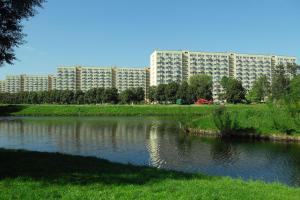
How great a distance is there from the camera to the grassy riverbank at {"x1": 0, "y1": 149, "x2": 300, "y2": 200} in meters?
13.4

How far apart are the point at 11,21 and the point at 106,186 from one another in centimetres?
1298

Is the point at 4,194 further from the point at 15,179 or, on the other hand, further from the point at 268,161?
the point at 268,161

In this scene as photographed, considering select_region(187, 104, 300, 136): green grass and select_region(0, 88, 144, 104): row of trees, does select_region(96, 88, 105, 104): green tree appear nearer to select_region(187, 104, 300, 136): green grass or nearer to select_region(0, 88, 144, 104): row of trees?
select_region(0, 88, 144, 104): row of trees

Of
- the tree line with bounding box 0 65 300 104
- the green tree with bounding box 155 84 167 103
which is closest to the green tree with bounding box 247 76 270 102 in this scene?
the tree line with bounding box 0 65 300 104

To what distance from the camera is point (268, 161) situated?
36625mm

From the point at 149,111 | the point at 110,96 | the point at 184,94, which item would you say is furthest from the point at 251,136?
the point at 110,96

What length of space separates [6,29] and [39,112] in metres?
106

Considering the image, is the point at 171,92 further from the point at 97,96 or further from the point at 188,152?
the point at 188,152

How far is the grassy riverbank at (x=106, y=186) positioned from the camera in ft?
43.9

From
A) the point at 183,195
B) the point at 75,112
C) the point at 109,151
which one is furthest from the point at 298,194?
the point at 75,112

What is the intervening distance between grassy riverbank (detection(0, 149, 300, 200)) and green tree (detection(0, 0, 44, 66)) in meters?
7.67

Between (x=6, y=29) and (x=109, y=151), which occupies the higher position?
(x=6, y=29)

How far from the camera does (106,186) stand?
14.7 metres

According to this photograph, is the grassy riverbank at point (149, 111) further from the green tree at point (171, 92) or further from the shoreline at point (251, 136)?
the green tree at point (171, 92)
